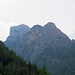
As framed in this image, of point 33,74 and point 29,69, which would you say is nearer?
point 33,74

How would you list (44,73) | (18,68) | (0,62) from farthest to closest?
(0,62) → (18,68) → (44,73)

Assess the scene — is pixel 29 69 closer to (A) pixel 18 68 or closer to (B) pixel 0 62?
(A) pixel 18 68

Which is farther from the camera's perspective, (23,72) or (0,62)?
(0,62)

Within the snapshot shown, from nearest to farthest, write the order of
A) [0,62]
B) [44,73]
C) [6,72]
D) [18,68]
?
[44,73], [6,72], [18,68], [0,62]

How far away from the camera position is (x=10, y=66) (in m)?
184

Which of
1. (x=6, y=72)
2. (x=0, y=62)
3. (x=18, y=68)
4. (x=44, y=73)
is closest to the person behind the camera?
(x=44, y=73)

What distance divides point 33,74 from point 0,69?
21685mm

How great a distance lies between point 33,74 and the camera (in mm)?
170125

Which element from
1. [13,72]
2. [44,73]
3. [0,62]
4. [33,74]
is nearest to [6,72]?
[13,72]

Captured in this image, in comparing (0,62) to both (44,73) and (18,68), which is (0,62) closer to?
(18,68)

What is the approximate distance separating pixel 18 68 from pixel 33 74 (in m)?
16.6

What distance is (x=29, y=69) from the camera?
612ft

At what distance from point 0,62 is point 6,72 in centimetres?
2929

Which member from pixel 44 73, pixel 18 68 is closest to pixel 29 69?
pixel 18 68
